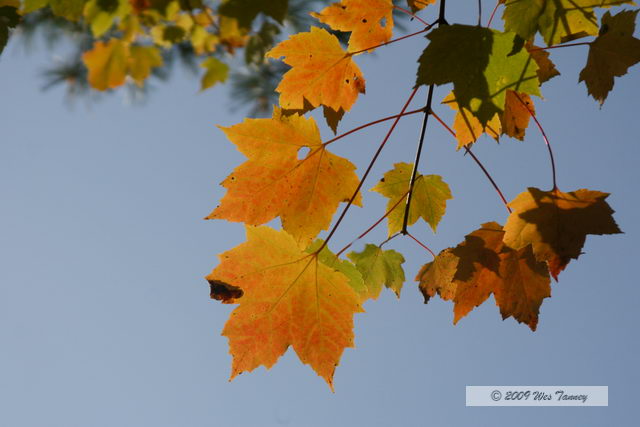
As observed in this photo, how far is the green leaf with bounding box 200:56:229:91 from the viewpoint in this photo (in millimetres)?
750

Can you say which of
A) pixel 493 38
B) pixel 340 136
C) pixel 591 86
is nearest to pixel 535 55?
pixel 591 86

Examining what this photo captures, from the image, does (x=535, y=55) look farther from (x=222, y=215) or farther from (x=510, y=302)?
(x=222, y=215)

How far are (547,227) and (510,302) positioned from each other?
19 cm

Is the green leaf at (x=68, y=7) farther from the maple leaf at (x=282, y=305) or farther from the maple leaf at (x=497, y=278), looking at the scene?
the maple leaf at (x=497, y=278)

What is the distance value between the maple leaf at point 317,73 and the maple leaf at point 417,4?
0.44ft

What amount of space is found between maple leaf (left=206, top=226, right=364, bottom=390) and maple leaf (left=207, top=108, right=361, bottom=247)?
7 centimetres

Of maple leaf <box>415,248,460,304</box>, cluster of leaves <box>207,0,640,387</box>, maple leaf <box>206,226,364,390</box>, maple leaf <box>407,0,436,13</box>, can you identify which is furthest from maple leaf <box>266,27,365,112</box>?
maple leaf <box>415,248,460,304</box>

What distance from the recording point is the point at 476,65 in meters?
0.75

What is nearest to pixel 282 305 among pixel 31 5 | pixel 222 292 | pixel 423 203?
pixel 222 292

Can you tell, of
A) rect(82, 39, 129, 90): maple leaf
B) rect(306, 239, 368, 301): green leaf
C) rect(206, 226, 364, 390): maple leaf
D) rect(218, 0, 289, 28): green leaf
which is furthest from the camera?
rect(306, 239, 368, 301): green leaf

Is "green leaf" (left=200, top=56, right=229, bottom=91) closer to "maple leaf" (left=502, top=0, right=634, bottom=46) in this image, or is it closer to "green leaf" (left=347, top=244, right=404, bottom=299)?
"maple leaf" (left=502, top=0, right=634, bottom=46)

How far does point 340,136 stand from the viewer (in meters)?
0.94

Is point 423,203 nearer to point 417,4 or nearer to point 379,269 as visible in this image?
point 379,269

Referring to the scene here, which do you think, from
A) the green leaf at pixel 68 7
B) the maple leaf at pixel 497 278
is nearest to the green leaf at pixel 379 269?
the maple leaf at pixel 497 278
